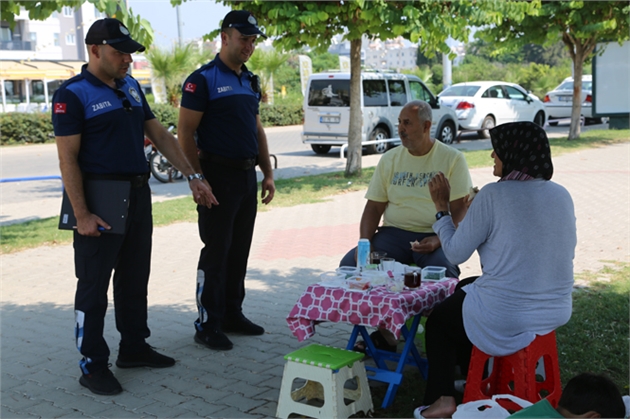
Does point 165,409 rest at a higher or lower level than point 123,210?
lower

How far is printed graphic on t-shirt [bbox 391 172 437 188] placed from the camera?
16.7 feet

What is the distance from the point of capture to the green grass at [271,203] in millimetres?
9547

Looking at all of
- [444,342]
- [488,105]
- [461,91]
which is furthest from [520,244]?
[461,91]

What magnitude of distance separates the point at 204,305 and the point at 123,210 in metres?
Answer: 1.13

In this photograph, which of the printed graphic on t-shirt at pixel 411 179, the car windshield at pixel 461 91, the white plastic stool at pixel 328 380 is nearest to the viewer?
the white plastic stool at pixel 328 380

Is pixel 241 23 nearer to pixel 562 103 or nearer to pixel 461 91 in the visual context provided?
pixel 461 91

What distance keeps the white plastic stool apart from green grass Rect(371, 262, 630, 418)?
0.67 feet

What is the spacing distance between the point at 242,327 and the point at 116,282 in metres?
1.17

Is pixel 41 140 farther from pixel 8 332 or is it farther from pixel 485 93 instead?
pixel 8 332

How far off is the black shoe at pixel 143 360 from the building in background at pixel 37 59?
25.2m

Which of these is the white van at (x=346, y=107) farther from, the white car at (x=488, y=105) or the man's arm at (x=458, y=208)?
the man's arm at (x=458, y=208)

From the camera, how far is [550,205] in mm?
3580

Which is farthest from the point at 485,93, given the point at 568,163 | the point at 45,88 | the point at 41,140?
the point at 45,88

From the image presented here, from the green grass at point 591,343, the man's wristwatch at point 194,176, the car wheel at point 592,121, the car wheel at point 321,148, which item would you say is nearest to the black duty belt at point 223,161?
the man's wristwatch at point 194,176
